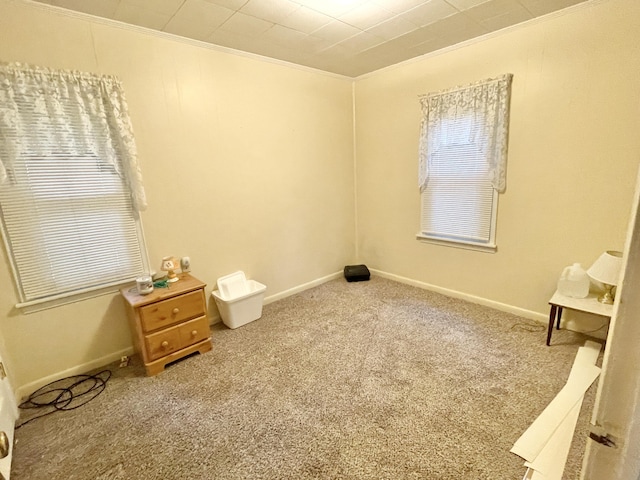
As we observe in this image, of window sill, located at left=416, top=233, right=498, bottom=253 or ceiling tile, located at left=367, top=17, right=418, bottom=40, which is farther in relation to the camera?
window sill, located at left=416, top=233, right=498, bottom=253

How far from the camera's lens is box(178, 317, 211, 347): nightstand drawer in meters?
2.30

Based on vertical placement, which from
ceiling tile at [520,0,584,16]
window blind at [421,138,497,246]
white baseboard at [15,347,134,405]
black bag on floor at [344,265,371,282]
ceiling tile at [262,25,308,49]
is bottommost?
white baseboard at [15,347,134,405]

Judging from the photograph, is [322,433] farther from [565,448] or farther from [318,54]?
[318,54]

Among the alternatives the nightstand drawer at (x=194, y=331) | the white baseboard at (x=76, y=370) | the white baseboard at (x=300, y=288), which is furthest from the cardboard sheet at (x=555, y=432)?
the white baseboard at (x=76, y=370)

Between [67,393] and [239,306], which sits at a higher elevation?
[239,306]

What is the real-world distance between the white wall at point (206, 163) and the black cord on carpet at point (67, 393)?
0.30 feet

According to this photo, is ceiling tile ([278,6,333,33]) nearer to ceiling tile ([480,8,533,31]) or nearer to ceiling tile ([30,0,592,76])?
ceiling tile ([30,0,592,76])

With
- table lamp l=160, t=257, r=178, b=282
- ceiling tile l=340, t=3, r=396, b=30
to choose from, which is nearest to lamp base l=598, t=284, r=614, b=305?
ceiling tile l=340, t=3, r=396, b=30

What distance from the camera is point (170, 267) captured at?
248cm

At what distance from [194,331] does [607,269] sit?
3.03 meters

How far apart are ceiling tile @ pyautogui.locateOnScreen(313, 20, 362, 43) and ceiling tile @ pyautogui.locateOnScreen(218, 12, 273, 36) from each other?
429 millimetres

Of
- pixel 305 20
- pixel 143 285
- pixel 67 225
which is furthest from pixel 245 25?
pixel 143 285

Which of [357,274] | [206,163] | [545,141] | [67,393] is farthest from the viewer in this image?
[357,274]

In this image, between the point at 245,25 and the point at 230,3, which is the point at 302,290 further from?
the point at 230,3
